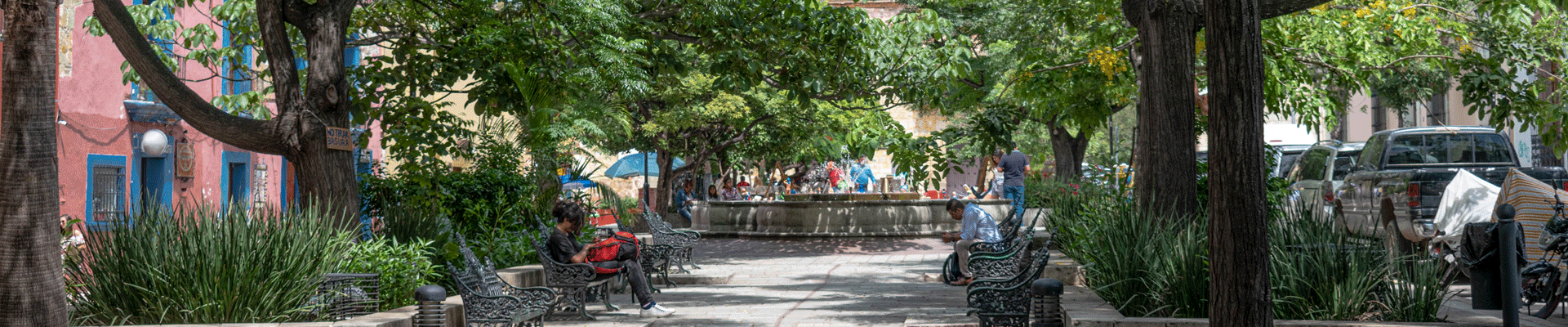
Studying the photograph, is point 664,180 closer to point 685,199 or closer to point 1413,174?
point 685,199

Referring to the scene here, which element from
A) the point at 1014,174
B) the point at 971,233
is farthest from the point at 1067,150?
the point at 971,233

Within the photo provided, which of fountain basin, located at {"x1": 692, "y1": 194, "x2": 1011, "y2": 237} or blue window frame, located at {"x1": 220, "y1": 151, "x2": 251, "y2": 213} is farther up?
blue window frame, located at {"x1": 220, "y1": 151, "x2": 251, "y2": 213}

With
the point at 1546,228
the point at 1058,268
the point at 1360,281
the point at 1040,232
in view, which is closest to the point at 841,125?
the point at 1040,232

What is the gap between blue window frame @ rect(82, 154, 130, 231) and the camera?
18.3 metres

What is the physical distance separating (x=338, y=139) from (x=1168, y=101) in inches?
230

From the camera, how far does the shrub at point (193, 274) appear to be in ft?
21.2

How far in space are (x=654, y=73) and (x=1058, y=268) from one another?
13.7 feet

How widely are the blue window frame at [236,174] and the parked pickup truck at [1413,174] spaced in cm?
1859

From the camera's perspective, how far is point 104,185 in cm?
1900

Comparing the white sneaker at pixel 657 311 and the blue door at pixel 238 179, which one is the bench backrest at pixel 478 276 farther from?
the blue door at pixel 238 179

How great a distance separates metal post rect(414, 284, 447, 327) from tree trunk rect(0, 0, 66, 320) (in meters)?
2.08

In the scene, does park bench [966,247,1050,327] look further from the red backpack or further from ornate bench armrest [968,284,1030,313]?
the red backpack

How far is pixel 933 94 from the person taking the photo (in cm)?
1331

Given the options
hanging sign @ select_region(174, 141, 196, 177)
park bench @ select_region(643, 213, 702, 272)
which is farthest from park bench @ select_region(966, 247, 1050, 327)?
hanging sign @ select_region(174, 141, 196, 177)
